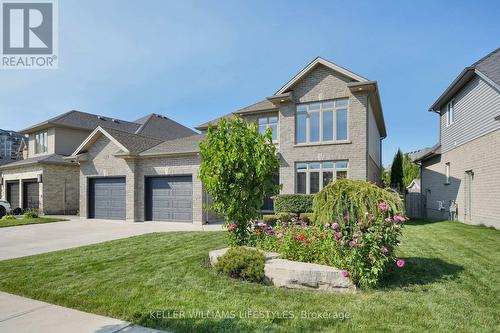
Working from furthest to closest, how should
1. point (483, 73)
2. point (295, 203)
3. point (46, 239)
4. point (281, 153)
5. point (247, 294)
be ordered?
point (281, 153), point (295, 203), point (483, 73), point (46, 239), point (247, 294)

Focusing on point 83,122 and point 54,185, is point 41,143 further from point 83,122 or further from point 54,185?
point 54,185

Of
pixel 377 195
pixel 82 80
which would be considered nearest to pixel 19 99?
pixel 82 80

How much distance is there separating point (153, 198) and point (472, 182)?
53.5 feet

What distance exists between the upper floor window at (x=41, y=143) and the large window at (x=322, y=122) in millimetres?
21716

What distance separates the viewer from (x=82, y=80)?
13.4 meters

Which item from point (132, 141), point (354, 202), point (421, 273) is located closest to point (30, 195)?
point (132, 141)

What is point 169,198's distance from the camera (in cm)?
1711

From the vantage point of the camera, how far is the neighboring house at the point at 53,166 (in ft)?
75.4

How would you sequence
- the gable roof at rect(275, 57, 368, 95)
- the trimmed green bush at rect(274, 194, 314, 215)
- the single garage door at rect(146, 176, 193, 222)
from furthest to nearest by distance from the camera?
the single garage door at rect(146, 176, 193, 222) → the trimmed green bush at rect(274, 194, 314, 215) → the gable roof at rect(275, 57, 368, 95)

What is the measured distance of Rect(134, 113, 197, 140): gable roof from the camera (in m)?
27.4

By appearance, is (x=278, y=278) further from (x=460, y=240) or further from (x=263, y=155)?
(x=460, y=240)

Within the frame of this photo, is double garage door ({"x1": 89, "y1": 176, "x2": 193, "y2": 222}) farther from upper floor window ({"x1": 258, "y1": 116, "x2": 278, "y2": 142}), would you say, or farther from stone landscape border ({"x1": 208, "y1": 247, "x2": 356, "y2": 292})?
stone landscape border ({"x1": 208, "y1": 247, "x2": 356, "y2": 292})

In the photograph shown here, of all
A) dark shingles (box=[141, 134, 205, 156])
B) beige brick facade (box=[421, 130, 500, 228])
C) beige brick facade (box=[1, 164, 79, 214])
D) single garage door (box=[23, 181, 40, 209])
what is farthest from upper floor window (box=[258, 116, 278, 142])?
single garage door (box=[23, 181, 40, 209])

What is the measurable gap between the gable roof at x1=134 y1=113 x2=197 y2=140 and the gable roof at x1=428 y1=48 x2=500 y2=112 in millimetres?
21719
